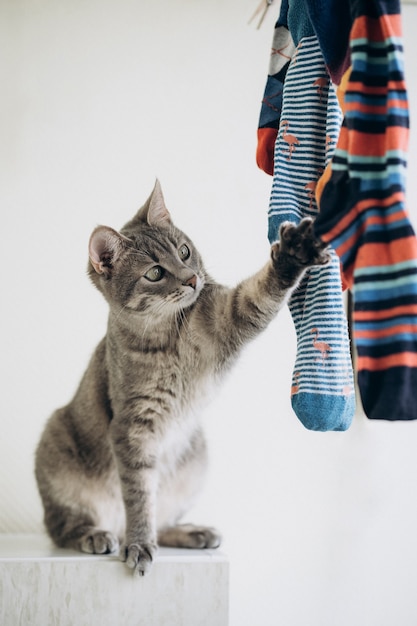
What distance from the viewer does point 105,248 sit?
1350mm

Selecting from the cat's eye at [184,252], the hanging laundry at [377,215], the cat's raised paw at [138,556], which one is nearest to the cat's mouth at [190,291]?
the cat's eye at [184,252]

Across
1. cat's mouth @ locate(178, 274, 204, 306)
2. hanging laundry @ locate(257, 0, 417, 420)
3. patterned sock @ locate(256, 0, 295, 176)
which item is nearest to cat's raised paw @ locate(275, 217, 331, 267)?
hanging laundry @ locate(257, 0, 417, 420)

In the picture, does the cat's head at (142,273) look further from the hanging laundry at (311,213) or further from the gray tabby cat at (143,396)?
the hanging laundry at (311,213)

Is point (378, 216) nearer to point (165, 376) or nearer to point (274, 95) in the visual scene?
point (274, 95)

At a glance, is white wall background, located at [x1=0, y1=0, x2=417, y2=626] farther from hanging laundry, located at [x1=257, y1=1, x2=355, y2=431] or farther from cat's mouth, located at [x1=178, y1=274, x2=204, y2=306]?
hanging laundry, located at [x1=257, y1=1, x2=355, y2=431]

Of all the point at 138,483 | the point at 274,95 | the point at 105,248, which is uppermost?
the point at 274,95

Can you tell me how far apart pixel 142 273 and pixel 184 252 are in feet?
0.43

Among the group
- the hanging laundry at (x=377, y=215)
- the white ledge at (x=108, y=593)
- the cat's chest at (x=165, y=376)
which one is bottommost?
the white ledge at (x=108, y=593)

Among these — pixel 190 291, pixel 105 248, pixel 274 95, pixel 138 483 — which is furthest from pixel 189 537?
pixel 274 95

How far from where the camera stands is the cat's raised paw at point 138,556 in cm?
127

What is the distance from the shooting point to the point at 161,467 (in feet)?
4.93

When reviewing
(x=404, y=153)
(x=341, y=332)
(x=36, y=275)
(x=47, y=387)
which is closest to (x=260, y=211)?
(x=36, y=275)

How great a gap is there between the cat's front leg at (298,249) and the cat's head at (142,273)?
0.43 metres

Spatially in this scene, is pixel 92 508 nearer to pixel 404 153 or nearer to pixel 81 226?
pixel 81 226
